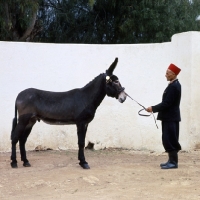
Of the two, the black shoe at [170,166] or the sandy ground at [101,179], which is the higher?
the black shoe at [170,166]

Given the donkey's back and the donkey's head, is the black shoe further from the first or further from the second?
the donkey's back

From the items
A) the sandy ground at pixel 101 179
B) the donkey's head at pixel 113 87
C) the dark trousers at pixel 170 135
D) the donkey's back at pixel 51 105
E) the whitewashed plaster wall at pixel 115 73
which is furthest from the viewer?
the whitewashed plaster wall at pixel 115 73

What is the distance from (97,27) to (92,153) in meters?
8.12

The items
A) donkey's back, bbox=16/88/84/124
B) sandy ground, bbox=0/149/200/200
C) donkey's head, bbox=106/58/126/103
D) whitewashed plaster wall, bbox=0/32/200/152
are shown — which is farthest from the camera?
whitewashed plaster wall, bbox=0/32/200/152

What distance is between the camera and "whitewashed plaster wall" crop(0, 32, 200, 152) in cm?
942

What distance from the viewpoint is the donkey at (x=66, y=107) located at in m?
7.61

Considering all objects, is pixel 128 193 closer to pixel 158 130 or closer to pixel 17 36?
pixel 158 130

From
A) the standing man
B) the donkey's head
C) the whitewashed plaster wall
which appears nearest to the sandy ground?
the standing man

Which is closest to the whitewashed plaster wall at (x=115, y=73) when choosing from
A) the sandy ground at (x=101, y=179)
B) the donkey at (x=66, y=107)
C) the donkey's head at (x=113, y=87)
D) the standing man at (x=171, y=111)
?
the sandy ground at (x=101, y=179)

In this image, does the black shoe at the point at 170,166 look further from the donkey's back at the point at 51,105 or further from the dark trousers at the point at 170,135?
the donkey's back at the point at 51,105

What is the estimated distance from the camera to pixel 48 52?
9.68 m

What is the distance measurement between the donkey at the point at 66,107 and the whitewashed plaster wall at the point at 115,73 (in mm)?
1754

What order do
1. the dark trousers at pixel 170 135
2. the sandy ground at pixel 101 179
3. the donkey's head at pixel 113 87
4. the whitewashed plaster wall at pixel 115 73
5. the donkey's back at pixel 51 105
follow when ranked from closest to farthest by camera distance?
the sandy ground at pixel 101 179, the donkey's head at pixel 113 87, the dark trousers at pixel 170 135, the donkey's back at pixel 51 105, the whitewashed plaster wall at pixel 115 73

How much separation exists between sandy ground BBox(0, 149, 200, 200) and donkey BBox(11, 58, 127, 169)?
50 cm
